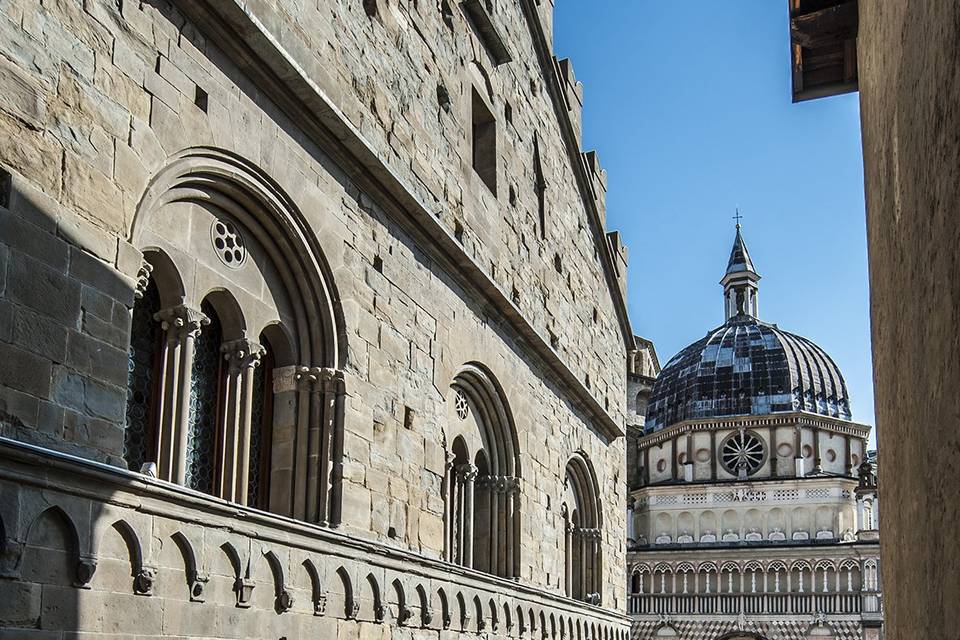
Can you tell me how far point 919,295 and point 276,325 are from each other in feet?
23.2

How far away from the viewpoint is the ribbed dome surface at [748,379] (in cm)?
5531

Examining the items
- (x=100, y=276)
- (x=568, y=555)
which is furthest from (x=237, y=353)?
(x=568, y=555)

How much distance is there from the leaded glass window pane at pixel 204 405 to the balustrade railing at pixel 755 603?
4299 cm

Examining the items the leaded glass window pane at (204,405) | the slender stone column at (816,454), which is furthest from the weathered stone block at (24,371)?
the slender stone column at (816,454)

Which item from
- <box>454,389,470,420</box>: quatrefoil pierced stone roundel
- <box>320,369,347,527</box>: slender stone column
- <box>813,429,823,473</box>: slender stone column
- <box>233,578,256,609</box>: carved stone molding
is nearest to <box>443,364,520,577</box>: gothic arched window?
<box>454,389,470,420</box>: quatrefoil pierced stone roundel

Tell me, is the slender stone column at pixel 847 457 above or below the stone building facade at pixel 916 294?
above

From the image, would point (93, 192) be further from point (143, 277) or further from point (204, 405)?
point (204, 405)

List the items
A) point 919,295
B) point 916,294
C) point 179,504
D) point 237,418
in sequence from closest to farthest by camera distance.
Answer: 1. point 919,295
2. point 916,294
3. point 179,504
4. point 237,418

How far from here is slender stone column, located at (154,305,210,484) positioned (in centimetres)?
941

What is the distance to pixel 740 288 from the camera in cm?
6506

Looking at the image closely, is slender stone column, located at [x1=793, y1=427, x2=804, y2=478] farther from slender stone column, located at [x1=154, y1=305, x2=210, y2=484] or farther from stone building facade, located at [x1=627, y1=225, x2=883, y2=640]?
slender stone column, located at [x1=154, y1=305, x2=210, y2=484]

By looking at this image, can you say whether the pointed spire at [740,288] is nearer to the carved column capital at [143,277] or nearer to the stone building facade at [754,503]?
the stone building facade at [754,503]

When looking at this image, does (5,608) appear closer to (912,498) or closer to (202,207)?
(202,207)

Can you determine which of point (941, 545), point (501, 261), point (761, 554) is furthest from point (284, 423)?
point (761, 554)
